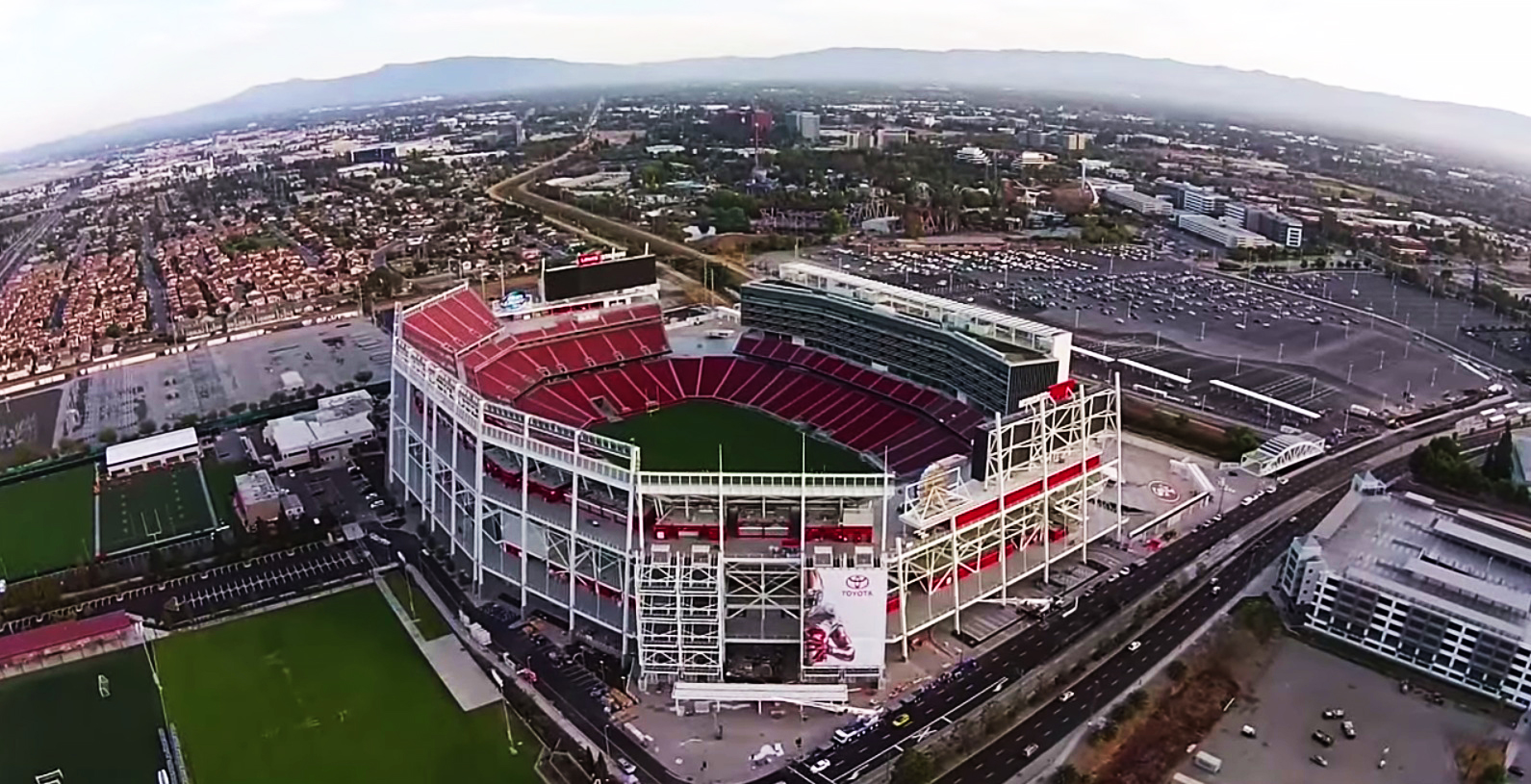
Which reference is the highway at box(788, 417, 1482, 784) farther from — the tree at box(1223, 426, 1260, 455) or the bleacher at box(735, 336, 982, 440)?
the bleacher at box(735, 336, 982, 440)

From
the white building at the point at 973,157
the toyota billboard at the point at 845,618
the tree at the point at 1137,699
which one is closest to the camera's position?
the tree at the point at 1137,699

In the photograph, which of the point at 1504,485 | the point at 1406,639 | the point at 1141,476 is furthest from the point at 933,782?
the point at 1504,485

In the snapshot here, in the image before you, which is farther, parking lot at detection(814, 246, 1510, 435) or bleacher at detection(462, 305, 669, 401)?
parking lot at detection(814, 246, 1510, 435)

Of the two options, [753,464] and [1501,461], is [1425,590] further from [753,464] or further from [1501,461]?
[753,464]

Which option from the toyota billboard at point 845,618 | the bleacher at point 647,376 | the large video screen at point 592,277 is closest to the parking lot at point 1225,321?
the bleacher at point 647,376

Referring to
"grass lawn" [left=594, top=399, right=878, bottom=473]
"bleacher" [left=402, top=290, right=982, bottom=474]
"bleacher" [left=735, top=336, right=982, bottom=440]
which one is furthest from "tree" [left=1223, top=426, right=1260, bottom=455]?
"grass lawn" [left=594, top=399, right=878, bottom=473]

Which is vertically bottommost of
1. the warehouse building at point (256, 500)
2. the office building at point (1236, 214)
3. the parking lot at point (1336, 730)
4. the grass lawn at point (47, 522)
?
the parking lot at point (1336, 730)

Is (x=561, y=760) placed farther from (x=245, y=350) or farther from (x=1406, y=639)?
(x=245, y=350)

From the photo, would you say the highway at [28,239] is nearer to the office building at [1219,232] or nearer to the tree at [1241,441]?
the tree at [1241,441]
